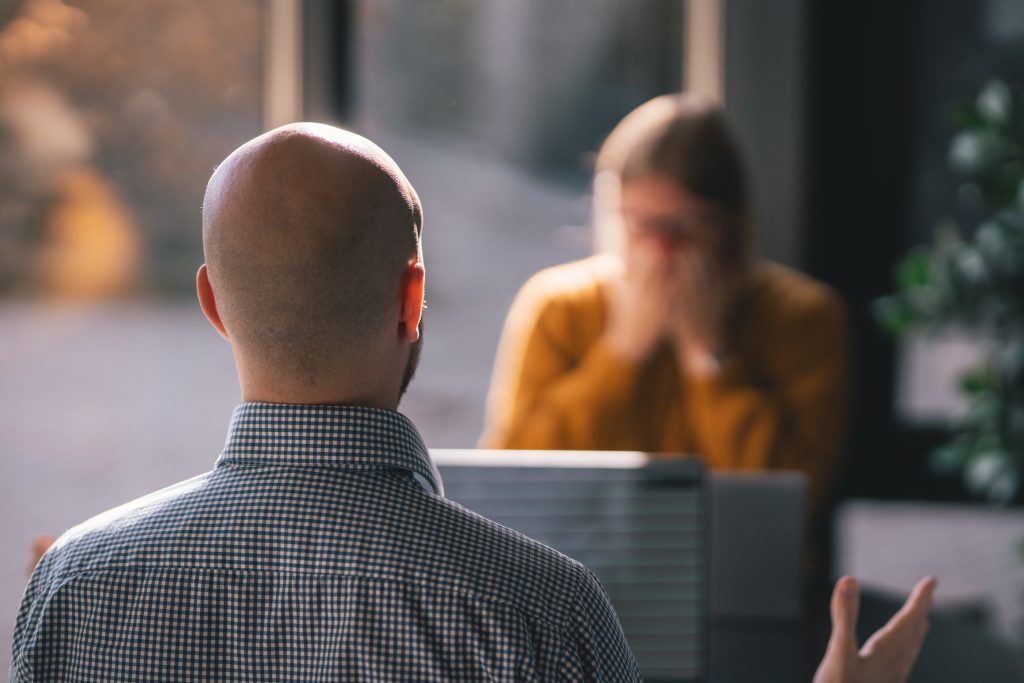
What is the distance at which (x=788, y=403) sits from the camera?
194cm

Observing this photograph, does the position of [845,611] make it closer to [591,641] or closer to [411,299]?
[591,641]

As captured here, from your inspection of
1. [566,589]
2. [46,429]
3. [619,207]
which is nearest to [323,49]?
[619,207]

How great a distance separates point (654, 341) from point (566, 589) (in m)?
1.34

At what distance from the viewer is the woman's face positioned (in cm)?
184

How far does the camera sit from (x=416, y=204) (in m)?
0.71

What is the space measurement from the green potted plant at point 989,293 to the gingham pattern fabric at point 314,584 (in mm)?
1461

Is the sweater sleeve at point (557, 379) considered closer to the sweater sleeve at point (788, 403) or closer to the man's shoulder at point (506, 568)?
the sweater sleeve at point (788, 403)

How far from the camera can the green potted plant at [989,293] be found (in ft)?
6.01

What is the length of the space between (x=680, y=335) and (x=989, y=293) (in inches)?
23.2

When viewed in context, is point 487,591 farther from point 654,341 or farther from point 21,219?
point 21,219

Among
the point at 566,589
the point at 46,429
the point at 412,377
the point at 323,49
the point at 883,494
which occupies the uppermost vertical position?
the point at 323,49

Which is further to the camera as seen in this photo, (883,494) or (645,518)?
(883,494)

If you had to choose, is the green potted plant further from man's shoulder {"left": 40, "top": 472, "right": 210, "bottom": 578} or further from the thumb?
man's shoulder {"left": 40, "top": 472, "right": 210, "bottom": 578}

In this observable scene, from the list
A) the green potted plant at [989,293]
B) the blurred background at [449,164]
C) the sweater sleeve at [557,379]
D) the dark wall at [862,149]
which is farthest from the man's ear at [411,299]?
the dark wall at [862,149]
